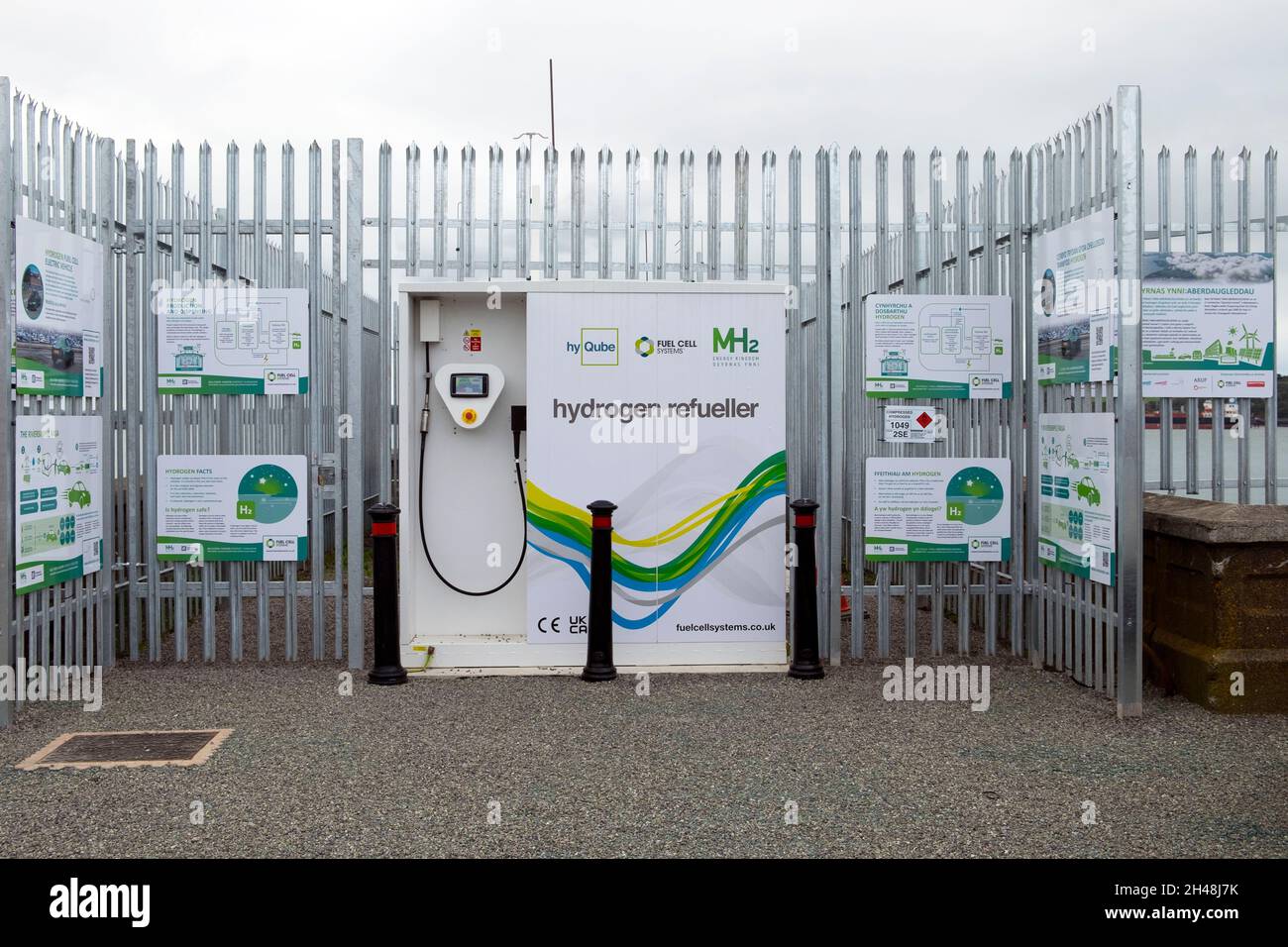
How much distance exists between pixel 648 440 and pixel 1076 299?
2.86 m

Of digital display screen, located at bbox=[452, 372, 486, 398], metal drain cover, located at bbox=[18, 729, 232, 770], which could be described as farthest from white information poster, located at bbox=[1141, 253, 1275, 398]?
metal drain cover, located at bbox=[18, 729, 232, 770]

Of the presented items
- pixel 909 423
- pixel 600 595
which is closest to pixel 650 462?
pixel 600 595

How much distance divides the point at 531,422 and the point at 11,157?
341cm

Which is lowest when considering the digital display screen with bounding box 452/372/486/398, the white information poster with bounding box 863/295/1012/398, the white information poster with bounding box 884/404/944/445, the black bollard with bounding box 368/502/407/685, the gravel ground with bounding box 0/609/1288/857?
the gravel ground with bounding box 0/609/1288/857

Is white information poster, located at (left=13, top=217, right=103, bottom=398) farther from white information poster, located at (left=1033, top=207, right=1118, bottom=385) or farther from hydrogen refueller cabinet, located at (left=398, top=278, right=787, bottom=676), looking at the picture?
white information poster, located at (left=1033, top=207, right=1118, bottom=385)

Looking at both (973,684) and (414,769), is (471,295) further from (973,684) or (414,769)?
(973,684)

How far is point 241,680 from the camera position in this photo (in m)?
7.91

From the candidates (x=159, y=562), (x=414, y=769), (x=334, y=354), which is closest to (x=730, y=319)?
(x=334, y=354)

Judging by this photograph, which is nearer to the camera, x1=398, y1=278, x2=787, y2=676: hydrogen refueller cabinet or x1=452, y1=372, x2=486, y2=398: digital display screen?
x1=398, y1=278, x2=787, y2=676: hydrogen refueller cabinet

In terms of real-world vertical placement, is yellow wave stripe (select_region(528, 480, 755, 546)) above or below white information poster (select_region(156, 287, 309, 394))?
below

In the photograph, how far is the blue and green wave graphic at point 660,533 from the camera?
8.06 m

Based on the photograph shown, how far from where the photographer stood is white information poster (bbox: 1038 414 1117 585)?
707 centimetres

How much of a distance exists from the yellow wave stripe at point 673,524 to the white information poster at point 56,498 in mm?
2873

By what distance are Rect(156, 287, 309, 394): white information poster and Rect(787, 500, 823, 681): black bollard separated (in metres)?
3.54
